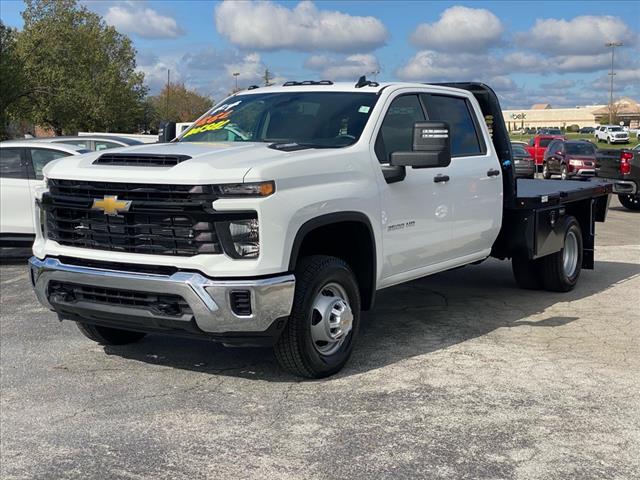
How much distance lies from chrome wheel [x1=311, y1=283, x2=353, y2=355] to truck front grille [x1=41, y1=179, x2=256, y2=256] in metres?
0.88

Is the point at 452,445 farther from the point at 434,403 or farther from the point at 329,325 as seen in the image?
the point at 329,325

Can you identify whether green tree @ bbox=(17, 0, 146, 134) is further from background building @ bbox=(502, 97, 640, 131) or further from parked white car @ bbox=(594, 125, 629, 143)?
background building @ bbox=(502, 97, 640, 131)

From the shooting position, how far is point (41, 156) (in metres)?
10.3

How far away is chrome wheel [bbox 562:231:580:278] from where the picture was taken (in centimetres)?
847

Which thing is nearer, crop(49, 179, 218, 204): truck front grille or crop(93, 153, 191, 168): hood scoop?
crop(49, 179, 218, 204): truck front grille

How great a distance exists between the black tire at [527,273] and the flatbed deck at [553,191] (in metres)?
0.73

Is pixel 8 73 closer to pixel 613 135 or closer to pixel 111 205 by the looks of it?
pixel 111 205

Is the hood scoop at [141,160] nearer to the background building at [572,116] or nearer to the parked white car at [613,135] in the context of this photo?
the parked white car at [613,135]

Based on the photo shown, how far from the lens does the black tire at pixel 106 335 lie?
597cm

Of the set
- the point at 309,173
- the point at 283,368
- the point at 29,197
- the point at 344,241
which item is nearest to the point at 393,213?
the point at 344,241

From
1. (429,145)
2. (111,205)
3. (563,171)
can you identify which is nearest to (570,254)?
(429,145)

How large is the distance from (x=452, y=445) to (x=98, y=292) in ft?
7.82

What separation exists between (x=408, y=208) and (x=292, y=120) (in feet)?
3.73

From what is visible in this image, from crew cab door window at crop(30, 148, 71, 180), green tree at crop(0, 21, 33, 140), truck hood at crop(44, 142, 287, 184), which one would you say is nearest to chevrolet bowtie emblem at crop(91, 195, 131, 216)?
truck hood at crop(44, 142, 287, 184)
